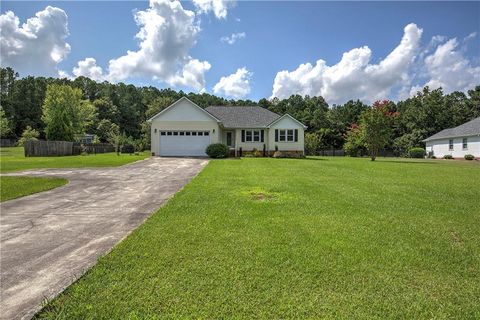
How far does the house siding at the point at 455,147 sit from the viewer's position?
32969 millimetres

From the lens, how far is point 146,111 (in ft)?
207

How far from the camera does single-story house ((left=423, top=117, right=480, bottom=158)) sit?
108 ft

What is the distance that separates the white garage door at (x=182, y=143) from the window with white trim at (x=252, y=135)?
15.5 ft

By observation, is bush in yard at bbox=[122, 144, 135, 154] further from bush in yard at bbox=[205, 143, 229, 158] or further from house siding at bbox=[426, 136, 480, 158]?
house siding at bbox=[426, 136, 480, 158]

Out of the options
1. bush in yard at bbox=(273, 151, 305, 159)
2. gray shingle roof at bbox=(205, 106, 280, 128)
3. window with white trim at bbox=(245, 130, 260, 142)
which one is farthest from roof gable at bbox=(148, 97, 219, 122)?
bush in yard at bbox=(273, 151, 305, 159)

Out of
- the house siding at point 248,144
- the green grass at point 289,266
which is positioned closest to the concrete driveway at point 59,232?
the green grass at point 289,266

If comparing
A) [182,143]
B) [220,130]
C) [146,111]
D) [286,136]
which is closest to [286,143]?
[286,136]

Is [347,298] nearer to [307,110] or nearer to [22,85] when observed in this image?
[307,110]

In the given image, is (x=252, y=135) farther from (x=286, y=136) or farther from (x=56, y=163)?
(x=56, y=163)

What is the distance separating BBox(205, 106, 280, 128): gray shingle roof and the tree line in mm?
10817

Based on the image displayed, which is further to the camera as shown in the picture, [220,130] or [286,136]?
[286,136]

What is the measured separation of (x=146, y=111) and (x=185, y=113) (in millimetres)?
39527

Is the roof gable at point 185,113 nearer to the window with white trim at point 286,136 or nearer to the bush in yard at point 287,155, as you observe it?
the bush in yard at point 287,155

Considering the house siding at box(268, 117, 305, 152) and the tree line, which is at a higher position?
the tree line
